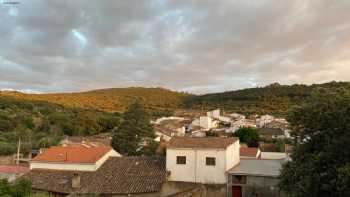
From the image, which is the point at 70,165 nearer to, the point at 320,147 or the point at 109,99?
the point at 320,147

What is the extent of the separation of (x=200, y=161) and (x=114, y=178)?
741 centimetres

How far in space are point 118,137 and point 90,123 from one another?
34545 millimetres

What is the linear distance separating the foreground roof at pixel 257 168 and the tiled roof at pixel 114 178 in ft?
20.6

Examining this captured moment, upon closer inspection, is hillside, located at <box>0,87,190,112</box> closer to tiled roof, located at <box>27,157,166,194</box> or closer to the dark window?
tiled roof, located at <box>27,157,166,194</box>

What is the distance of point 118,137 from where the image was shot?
47.5m

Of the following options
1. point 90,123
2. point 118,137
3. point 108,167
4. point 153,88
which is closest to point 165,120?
point 90,123

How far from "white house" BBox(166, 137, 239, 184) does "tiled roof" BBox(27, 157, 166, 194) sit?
4.68 ft

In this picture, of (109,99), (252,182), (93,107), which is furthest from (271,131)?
(109,99)

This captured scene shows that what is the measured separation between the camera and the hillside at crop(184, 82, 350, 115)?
11746 centimetres

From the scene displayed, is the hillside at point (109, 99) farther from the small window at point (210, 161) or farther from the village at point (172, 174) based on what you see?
the small window at point (210, 161)

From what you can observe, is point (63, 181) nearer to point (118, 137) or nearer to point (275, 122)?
point (118, 137)

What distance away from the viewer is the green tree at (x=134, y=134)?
46.2 m

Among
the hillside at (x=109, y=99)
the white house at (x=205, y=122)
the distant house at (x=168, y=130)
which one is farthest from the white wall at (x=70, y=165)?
the hillside at (x=109, y=99)

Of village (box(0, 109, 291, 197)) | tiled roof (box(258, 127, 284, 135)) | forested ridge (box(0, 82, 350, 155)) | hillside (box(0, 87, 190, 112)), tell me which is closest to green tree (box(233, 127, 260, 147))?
forested ridge (box(0, 82, 350, 155))
